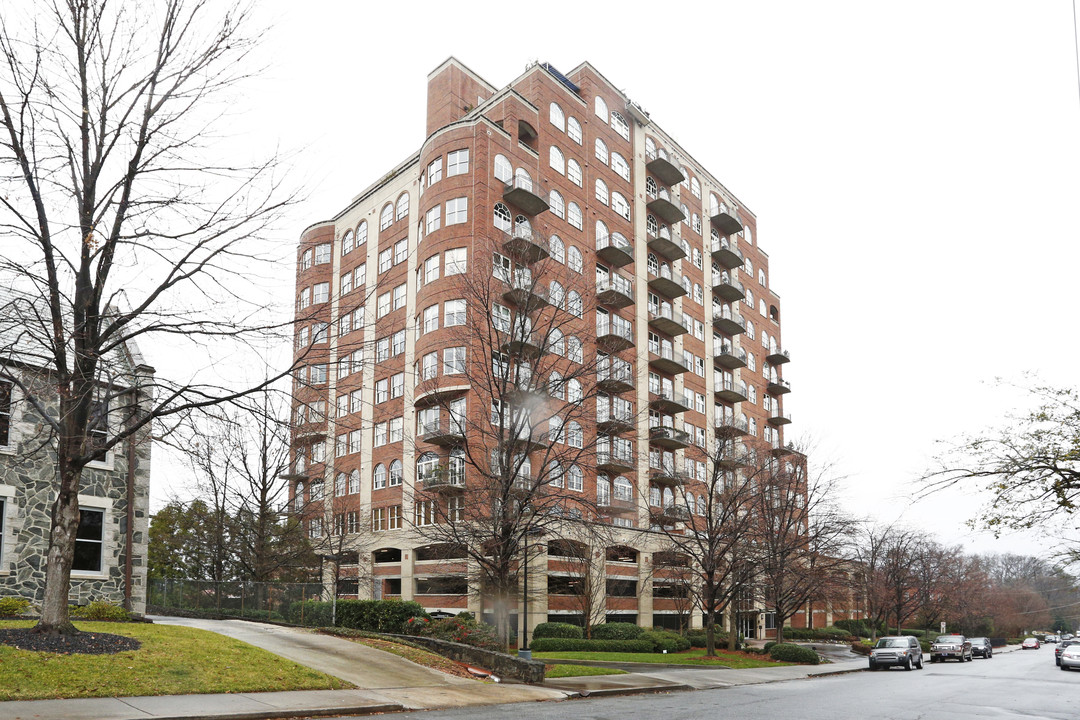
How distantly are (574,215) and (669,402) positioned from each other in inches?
557

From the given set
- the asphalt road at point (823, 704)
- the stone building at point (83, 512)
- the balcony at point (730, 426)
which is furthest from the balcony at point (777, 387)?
the stone building at point (83, 512)

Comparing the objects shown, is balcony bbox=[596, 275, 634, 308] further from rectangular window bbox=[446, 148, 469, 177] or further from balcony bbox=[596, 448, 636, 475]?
rectangular window bbox=[446, 148, 469, 177]

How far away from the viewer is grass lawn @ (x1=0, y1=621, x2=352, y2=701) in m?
13.0

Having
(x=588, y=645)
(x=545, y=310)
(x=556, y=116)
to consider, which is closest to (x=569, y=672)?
(x=588, y=645)

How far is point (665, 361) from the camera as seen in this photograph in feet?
188

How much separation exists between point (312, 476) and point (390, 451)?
17.9 ft

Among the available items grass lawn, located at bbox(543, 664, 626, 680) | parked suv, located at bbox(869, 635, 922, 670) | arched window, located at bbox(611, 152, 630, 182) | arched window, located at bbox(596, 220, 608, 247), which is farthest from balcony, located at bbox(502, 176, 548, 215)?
grass lawn, located at bbox(543, 664, 626, 680)

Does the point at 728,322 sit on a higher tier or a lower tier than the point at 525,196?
lower

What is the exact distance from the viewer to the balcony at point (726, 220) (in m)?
69.0

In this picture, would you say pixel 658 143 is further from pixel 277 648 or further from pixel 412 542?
pixel 277 648

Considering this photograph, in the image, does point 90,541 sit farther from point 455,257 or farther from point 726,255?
point 726,255

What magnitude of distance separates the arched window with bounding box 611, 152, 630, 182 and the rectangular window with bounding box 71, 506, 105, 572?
130 feet

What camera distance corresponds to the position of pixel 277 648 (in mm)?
20125

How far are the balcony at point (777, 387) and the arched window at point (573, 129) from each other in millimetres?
32299
